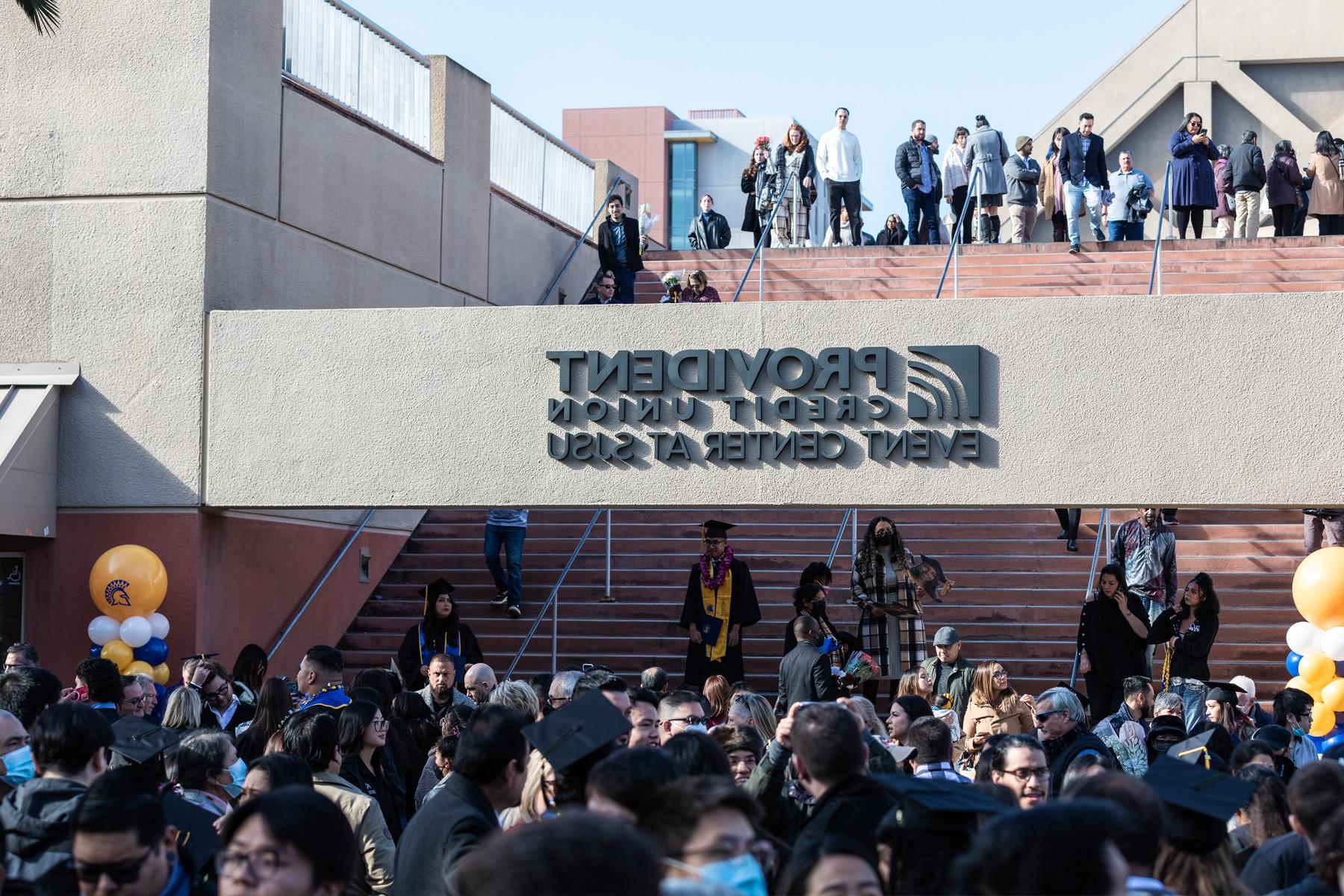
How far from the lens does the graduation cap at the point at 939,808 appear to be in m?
4.29

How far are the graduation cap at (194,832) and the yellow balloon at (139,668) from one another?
9017 millimetres

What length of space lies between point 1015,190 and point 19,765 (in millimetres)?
16152

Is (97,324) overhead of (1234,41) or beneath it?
beneath

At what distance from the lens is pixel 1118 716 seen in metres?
10.5

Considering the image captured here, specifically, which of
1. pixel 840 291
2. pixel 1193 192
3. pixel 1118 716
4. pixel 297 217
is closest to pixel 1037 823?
pixel 1118 716

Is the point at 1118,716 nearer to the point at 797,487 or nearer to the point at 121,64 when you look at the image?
the point at 797,487

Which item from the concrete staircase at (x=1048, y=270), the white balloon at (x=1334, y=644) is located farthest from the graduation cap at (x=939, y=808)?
the concrete staircase at (x=1048, y=270)

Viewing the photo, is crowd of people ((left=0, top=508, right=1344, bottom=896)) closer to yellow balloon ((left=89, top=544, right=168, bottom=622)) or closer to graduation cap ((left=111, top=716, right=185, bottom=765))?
graduation cap ((left=111, top=716, right=185, bottom=765))

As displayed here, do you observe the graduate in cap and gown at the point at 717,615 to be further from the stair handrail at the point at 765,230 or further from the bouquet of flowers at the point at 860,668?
the stair handrail at the point at 765,230

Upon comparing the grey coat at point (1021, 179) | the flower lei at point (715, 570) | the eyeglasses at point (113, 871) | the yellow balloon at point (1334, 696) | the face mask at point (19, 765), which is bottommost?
the yellow balloon at point (1334, 696)

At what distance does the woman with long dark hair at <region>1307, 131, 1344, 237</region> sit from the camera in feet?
72.0

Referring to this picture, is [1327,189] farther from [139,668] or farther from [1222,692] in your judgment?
[139,668]

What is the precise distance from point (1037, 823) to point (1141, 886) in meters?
0.68

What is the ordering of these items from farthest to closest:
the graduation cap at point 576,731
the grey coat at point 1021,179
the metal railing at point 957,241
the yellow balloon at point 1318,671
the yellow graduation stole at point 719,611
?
1. the grey coat at point 1021,179
2. the metal railing at point 957,241
3. the yellow graduation stole at point 719,611
4. the yellow balloon at point 1318,671
5. the graduation cap at point 576,731
